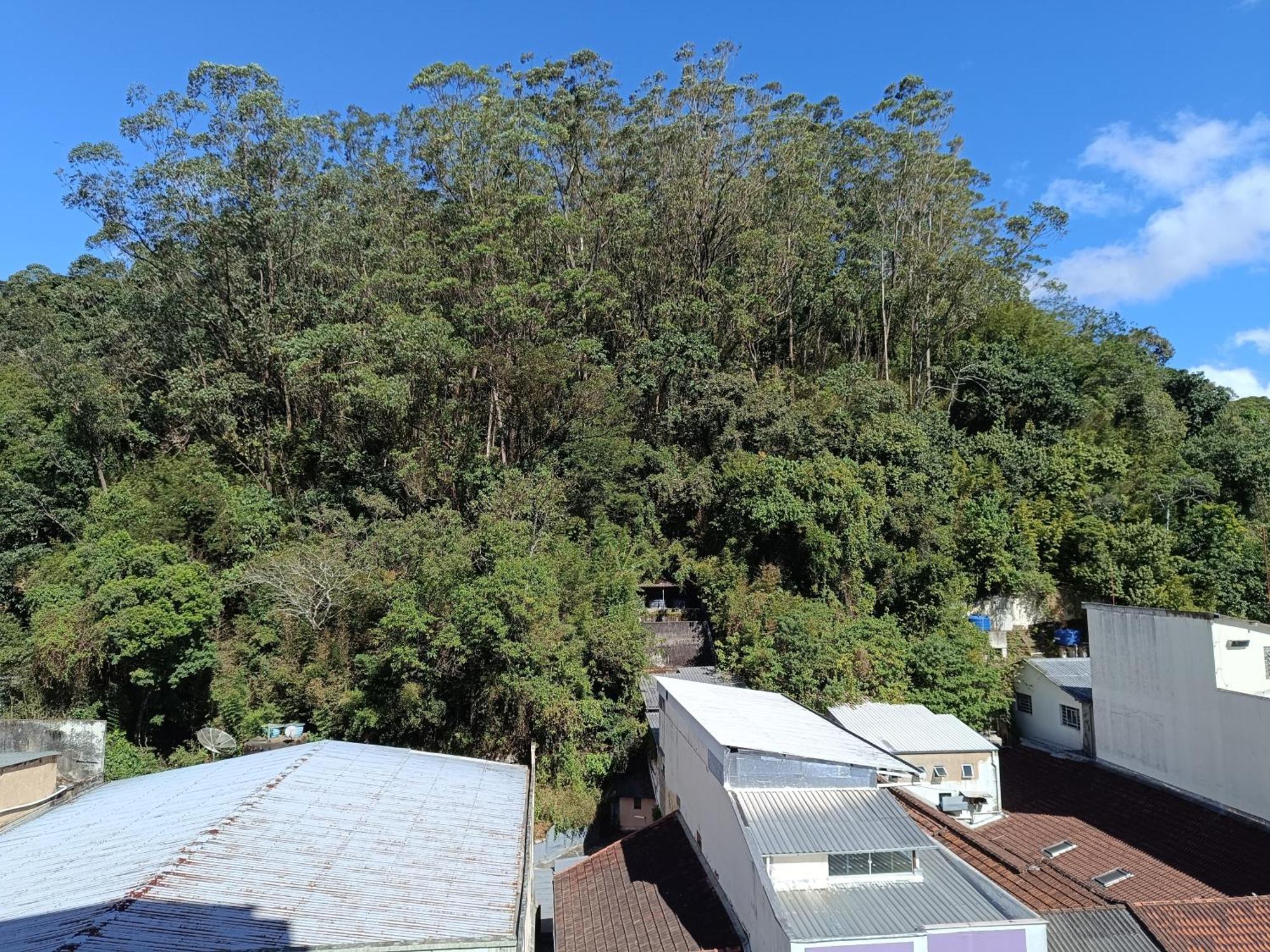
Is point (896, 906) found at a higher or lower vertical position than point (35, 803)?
lower

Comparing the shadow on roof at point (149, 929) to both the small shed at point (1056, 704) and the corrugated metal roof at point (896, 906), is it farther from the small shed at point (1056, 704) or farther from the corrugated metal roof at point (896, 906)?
the small shed at point (1056, 704)

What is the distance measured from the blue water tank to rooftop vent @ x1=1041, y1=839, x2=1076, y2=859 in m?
7.29

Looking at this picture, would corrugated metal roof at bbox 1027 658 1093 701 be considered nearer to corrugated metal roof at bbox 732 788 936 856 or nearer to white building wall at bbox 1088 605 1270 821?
white building wall at bbox 1088 605 1270 821

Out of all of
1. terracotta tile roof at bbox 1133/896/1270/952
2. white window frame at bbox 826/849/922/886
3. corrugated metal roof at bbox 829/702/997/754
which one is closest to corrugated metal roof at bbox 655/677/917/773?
white window frame at bbox 826/849/922/886

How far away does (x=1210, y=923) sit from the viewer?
7977 mm

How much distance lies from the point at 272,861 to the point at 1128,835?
12227 mm

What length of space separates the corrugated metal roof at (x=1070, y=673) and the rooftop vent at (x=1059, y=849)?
170 inches

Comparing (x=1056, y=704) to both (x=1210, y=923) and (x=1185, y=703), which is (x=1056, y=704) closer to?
(x=1185, y=703)

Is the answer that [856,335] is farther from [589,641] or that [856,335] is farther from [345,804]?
[345,804]

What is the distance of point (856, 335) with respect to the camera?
23.4 meters

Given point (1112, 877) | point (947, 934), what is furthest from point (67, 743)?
point (1112, 877)

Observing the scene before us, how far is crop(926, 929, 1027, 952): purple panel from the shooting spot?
22.4ft

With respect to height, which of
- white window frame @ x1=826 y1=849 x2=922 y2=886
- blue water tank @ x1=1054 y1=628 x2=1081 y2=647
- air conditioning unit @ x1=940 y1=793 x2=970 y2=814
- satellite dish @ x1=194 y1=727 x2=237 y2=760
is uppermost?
blue water tank @ x1=1054 y1=628 x2=1081 y2=647

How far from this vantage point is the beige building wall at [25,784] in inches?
356
